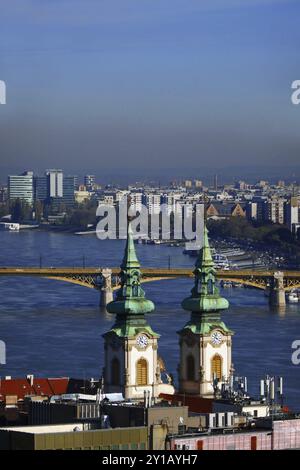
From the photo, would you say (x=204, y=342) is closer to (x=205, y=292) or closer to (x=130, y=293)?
(x=205, y=292)

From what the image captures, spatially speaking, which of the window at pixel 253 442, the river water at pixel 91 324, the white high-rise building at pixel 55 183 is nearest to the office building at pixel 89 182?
the white high-rise building at pixel 55 183

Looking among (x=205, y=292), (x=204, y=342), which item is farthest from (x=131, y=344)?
(x=205, y=292)

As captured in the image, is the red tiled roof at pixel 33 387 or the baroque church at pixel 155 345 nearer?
the baroque church at pixel 155 345

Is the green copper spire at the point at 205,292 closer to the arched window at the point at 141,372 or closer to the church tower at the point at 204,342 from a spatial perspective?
the church tower at the point at 204,342

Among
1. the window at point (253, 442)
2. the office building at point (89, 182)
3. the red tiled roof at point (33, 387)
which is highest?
the office building at point (89, 182)
